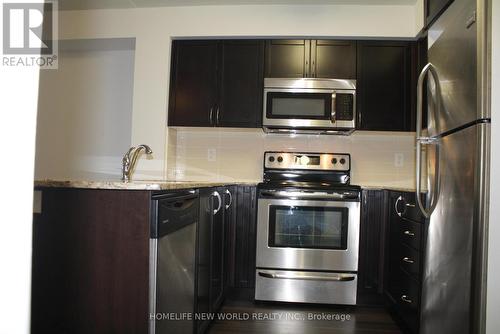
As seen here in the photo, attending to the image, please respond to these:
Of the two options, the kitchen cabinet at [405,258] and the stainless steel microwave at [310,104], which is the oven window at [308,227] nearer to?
the kitchen cabinet at [405,258]

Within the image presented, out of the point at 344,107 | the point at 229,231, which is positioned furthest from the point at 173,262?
the point at 344,107

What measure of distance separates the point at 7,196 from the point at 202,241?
1080 millimetres

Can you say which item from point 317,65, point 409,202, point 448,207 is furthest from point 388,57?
point 448,207

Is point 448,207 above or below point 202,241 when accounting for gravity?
above

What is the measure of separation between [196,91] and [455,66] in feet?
6.15

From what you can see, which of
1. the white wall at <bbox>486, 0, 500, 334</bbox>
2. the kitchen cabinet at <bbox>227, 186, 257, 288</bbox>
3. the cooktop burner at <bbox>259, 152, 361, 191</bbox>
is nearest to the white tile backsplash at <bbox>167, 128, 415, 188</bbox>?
the cooktop burner at <bbox>259, 152, 361, 191</bbox>

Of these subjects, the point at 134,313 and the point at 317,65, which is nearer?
the point at 134,313

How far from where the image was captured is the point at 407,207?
1.92 m

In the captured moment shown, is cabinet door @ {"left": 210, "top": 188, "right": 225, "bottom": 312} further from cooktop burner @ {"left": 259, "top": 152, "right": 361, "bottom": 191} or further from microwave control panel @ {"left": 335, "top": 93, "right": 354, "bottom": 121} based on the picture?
microwave control panel @ {"left": 335, "top": 93, "right": 354, "bottom": 121}

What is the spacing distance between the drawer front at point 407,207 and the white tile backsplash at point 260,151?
0.72 metres

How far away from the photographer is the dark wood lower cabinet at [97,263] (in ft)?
3.32

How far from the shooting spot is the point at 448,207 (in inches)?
55.9

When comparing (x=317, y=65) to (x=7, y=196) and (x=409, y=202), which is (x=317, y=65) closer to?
(x=409, y=202)

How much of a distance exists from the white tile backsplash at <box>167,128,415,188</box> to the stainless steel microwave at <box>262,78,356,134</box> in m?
0.33
